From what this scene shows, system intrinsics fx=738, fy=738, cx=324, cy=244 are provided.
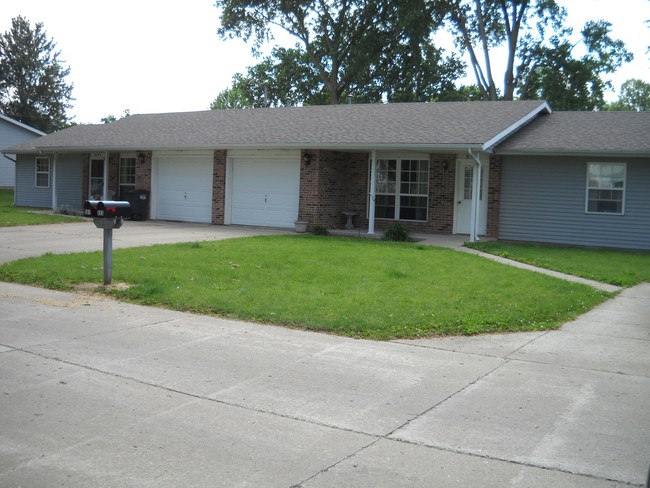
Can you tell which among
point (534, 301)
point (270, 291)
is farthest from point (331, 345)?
point (534, 301)

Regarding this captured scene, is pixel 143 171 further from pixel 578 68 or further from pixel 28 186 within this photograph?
pixel 578 68

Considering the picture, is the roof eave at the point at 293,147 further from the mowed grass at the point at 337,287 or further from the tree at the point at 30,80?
the tree at the point at 30,80

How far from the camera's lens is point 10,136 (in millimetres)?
43156

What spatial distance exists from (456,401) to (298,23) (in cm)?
3997

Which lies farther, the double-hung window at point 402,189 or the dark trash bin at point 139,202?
the dark trash bin at point 139,202

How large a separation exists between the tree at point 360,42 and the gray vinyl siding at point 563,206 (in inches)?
858

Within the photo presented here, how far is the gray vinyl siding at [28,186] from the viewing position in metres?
32.4

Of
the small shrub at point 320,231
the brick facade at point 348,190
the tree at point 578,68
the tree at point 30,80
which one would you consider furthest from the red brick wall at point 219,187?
the tree at point 30,80

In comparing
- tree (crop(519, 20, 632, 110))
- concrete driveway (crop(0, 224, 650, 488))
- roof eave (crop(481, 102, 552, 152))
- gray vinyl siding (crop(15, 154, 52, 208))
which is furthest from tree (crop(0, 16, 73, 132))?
concrete driveway (crop(0, 224, 650, 488))

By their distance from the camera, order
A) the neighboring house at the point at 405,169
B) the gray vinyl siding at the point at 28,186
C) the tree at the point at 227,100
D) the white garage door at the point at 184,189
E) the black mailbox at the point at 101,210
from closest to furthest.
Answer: the black mailbox at the point at 101,210 → the neighboring house at the point at 405,169 → the white garage door at the point at 184,189 → the gray vinyl siding at the point at 28,186 → the tree at the point at 227,100

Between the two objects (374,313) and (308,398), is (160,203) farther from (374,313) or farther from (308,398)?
(308,398)

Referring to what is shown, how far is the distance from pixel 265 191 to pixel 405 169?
4474mm

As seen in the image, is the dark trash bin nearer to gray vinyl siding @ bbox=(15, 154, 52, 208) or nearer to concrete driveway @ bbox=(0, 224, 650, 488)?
gray vinyl siding @ bbox=(15, 154, 52, 208)

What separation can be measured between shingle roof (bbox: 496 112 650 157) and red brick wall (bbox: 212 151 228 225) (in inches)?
350
